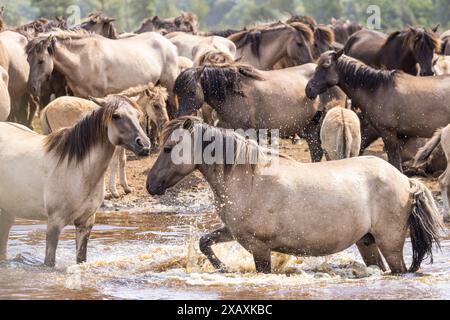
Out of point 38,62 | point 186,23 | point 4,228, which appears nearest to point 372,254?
point 4,228

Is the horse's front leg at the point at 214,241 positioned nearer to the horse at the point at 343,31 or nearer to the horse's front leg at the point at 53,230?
the horse's front leg at the point at 53,230

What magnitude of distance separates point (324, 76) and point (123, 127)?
512 cm

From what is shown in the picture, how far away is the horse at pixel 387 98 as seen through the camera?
1330cm

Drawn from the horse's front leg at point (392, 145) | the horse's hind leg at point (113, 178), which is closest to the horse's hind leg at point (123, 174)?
the horse's hind leg at point (113, 178)

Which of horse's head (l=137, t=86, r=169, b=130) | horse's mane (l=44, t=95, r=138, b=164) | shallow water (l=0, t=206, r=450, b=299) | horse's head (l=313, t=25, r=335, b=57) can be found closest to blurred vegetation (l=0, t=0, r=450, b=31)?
horse's head (l=313, t=25, r=335, b=57)

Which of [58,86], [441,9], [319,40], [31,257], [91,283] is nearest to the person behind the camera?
[91,283]

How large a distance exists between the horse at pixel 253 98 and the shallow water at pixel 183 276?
8.84 feet

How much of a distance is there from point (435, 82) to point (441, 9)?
6362 centimetres

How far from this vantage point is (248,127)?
43.2ft

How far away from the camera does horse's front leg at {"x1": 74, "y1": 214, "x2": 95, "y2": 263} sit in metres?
8.89
